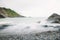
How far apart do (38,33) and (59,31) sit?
74cm

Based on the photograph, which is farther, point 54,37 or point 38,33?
point 38,33

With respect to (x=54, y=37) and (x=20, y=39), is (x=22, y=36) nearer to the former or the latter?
(x=20, y=39)

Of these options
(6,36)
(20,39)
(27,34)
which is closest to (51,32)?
(27,34)

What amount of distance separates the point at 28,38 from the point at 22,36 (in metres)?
0.24

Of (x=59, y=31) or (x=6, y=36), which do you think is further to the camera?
(x=59, y=31)

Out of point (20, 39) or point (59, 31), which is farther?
point (59, 31)

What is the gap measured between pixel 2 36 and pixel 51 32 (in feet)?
5.50

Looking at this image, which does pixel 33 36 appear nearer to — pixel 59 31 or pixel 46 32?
pixel 46 32

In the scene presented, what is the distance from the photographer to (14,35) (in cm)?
493

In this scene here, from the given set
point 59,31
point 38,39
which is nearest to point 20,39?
point 38,39

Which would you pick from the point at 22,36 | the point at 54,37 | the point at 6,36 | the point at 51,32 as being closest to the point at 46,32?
the point at 51,32

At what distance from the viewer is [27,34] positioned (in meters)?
5.10

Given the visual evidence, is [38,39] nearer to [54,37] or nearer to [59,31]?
[54,37]

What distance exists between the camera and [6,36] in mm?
4809
